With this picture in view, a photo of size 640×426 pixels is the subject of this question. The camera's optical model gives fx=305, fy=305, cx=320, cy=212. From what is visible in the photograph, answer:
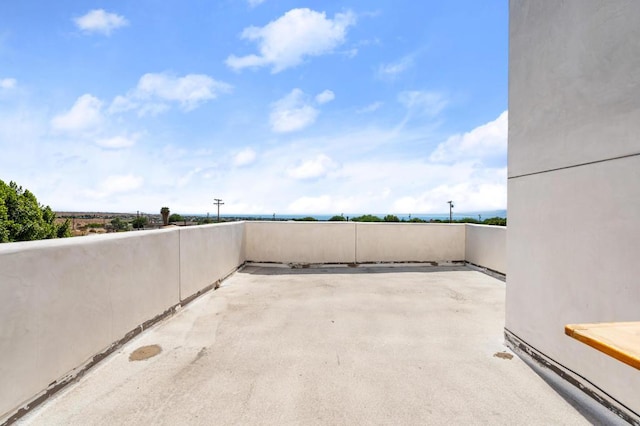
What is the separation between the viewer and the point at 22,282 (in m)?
1.84

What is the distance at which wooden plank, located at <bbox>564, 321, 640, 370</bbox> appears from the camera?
0.96m

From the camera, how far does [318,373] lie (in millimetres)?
2350

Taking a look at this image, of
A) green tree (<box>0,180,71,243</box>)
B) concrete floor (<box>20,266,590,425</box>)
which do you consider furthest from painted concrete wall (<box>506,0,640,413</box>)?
green tree (<box>0,180,71,243</box>)

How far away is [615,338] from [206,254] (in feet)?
14.8

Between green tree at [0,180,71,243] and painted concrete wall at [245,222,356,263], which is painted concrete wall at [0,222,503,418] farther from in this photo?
green tree at [0,180,71,243]

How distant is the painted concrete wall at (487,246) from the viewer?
18.8 ft

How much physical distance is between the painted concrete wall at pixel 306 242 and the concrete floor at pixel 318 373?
2684mm

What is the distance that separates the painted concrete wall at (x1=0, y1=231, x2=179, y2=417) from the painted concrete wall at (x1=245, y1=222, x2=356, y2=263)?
12.2 feet

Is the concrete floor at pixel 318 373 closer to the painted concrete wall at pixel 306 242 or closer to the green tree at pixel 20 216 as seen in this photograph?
the painted concrete wall at pixel 306 242

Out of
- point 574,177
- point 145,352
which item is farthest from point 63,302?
point 574,177

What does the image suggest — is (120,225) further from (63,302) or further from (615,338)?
(615,338)

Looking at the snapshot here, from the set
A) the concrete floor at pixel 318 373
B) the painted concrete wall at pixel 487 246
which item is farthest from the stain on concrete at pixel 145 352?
the painted concrete wall at pixel 487 246

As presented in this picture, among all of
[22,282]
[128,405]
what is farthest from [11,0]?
[128,405]

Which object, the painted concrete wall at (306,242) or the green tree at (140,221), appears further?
the green tree at (140,221)
